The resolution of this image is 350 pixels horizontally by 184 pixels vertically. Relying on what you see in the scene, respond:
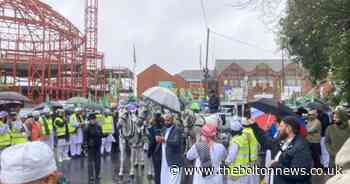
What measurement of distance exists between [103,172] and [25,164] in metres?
11.3

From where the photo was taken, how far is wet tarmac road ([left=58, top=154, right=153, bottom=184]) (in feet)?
40.1

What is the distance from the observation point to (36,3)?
51656 millimetres

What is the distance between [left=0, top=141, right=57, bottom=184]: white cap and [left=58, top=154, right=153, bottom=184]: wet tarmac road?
926cm

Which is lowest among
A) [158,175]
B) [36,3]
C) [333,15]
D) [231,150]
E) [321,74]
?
[158,175]

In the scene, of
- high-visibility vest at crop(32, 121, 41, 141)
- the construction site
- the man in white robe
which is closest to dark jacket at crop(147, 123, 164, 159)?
the man in white robe

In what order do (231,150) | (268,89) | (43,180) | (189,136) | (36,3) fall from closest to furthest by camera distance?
(43,180) → (231,150) → (189,136) → (36,3) → (268,89)

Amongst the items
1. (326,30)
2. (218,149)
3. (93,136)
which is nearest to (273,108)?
(218,149)

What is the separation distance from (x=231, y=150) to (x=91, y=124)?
4.94 m

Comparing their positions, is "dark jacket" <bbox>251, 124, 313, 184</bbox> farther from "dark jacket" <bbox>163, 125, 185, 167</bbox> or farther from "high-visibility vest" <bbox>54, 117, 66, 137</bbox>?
"high-visibility vest" <bbox>54, 117, 66, 137</bbox>

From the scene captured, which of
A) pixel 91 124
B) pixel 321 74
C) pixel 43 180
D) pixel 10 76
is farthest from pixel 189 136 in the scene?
pixel 10 76

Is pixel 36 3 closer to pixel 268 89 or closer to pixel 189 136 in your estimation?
pixel 189 136

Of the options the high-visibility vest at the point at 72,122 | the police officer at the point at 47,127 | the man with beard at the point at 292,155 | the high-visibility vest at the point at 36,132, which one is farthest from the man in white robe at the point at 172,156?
the high-visibility vest at the point at 72,122

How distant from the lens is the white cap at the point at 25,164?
281 centimetres

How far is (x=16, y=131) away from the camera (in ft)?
42.0
